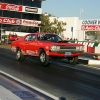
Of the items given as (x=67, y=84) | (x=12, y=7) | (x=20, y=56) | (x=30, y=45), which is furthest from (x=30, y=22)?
(x=67, y=84)

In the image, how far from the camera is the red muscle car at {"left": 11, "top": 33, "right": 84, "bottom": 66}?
43.9 ft

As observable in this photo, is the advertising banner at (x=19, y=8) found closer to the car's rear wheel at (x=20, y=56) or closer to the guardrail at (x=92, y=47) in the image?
the guardrail at (x=92, y=47)

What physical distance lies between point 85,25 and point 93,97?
37901 mm

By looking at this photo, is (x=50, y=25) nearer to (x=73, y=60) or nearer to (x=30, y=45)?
(x=30, y=45)

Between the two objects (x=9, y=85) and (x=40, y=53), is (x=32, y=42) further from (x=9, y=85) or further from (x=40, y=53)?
(x=9, y=85)

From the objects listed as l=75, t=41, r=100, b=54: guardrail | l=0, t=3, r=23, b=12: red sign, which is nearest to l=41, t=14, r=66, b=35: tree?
l=0, t=3, r=23, b=12: red sign

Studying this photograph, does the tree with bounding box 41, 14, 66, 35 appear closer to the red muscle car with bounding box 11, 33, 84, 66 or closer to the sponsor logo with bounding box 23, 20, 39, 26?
the sponsor logo with bounding box 23, 20, 39, 26

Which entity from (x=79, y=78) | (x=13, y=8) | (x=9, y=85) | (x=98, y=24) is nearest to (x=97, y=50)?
(x=98, y=24)

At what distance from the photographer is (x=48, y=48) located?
13281mm

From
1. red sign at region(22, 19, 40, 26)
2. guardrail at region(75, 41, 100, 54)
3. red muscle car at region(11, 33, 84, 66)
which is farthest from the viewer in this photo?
red sign at region(22, 19, 40, 26)

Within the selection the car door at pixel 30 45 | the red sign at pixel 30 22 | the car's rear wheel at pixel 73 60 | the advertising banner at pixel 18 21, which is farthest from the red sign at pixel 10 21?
the car's rear wheel at pixel 73 60

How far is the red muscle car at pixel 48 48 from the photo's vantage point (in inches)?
526

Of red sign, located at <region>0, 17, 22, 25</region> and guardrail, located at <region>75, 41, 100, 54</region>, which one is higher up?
red sign, located at <region>0, 17, 22, 25</region>

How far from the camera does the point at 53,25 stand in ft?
212
